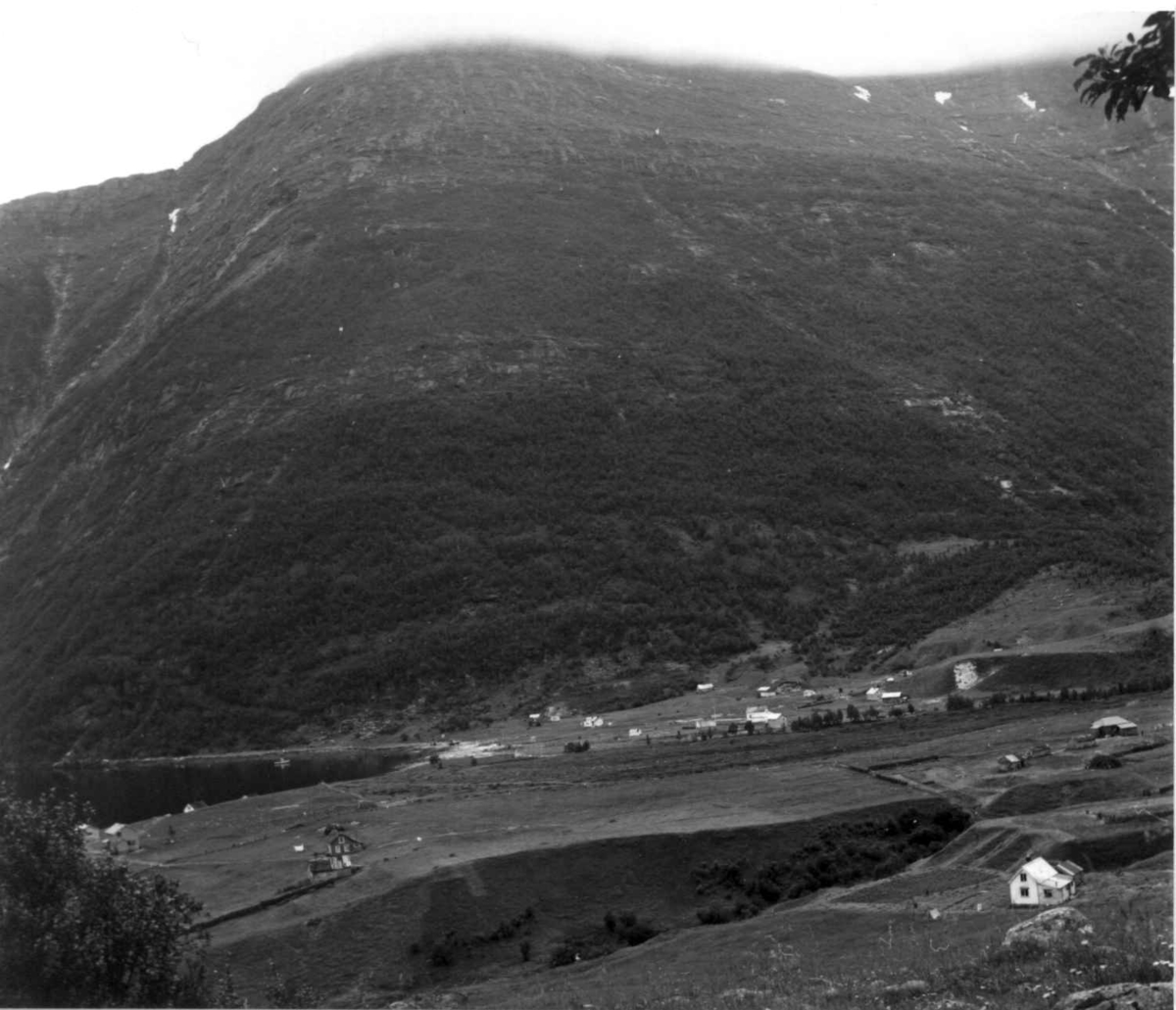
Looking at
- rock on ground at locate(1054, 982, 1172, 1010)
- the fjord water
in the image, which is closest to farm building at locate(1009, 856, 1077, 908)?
rock on ground at locate(1054, 982, 1172, 1010)

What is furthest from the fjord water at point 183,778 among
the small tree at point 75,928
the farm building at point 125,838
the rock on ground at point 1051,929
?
the rock on ground at point 1051,929

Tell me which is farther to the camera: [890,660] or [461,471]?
[461,471]

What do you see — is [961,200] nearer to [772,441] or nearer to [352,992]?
[772,441]

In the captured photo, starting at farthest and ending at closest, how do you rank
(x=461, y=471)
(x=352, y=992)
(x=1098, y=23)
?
(x=461, y=471)
(x=352, y=992)
(x=1098, y=23)

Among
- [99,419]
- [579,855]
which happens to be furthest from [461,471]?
[579,855]

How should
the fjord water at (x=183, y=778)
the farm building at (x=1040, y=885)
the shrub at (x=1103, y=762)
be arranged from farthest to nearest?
the fjord water at (x=183, y=778) < the shrub at (x=1103, y=762) < the farm building at (x=1040, y=885)

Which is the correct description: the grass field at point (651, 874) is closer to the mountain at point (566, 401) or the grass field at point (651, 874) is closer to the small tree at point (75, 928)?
the small tree at point (75, 928)
